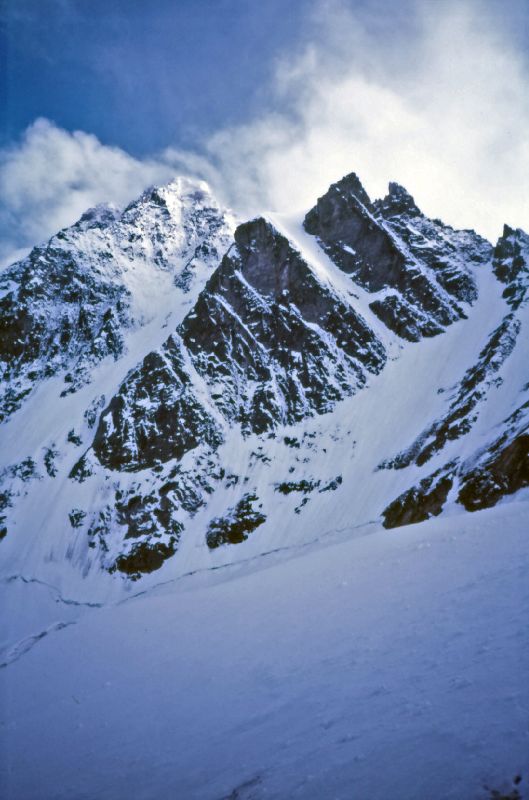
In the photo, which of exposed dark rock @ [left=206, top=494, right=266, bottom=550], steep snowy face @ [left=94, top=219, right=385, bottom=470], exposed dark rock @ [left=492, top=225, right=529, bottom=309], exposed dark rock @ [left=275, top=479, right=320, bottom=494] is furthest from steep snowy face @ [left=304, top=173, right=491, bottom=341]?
exposed dark rock @ [left=206, top=494, right=266, bottom=550]

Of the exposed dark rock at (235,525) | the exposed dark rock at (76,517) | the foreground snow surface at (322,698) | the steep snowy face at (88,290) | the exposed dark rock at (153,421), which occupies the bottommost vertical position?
the foreground snow surface at (322,698)

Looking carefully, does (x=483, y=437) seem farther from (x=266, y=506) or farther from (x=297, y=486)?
(x=266, y=506)

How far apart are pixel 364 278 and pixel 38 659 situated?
5057 inches

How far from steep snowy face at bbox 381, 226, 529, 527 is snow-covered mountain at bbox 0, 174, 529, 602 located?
0.52 meters

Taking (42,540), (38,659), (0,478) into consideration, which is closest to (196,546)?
(42,540)

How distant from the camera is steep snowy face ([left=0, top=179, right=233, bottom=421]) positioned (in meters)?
146

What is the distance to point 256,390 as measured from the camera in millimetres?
118250

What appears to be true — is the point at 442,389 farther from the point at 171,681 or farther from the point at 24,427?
the point at 24,427

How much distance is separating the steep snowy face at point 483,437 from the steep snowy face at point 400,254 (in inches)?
702

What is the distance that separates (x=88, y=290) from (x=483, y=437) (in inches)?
A: 5532

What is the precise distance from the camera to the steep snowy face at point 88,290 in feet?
477

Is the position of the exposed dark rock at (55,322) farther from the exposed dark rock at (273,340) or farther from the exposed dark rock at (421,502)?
the exposed dark rock at (421,502)

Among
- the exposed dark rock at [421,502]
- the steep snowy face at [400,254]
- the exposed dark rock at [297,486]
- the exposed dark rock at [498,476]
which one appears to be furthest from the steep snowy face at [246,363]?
the exposed dark rock at [498,476]

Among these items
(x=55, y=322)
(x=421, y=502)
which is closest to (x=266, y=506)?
(x=421, y=502)
